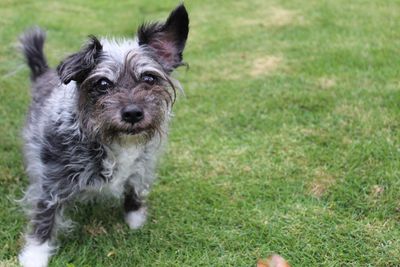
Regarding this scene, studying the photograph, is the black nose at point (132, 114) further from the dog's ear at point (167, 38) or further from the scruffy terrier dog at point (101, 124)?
the dog's ear at point (167, 38)

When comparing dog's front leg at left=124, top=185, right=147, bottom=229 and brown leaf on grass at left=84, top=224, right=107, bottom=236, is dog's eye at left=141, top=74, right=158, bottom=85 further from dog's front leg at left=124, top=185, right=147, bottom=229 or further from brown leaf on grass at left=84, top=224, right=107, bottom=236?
brown leaf on grass at left=84, top=224, right=107, bottom=236

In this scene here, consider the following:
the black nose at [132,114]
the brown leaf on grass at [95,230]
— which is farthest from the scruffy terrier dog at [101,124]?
the brown leaf on grass at [95,230]

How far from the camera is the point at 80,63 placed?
2.99 metres

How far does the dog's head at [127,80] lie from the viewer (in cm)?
297

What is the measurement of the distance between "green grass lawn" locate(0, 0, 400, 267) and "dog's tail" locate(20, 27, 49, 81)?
71 cm

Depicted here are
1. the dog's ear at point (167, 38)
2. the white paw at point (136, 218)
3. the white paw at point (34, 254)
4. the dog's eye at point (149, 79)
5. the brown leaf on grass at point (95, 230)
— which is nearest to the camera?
the dog's eye at point (149, 79)

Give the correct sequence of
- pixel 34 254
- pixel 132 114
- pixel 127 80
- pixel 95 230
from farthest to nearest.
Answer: pixel 95 230 → pixel 34 254 → pixel 127 80 → pixel 132 114

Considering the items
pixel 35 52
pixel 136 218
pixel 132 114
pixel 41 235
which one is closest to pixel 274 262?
pixel 136 218

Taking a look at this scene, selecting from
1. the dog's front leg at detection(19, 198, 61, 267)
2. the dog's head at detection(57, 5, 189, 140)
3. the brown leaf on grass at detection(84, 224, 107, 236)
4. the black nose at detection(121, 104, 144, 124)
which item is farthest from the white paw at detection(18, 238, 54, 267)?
the black nose at detection(121, 104, 144, 124)

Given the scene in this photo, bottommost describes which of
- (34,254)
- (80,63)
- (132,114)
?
(34,254)

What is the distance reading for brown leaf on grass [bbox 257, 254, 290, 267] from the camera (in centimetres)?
315

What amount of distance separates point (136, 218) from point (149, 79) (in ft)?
3.84

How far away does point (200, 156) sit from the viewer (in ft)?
15.3

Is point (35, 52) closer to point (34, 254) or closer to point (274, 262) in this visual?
point (34, 254)
